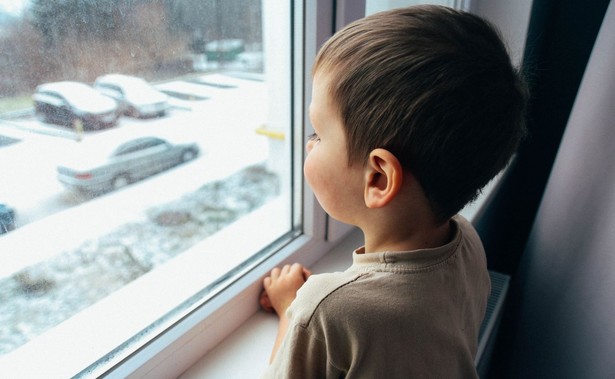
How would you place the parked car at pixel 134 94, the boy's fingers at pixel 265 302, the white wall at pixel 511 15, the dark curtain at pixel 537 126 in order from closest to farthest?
the parked car at pixel 134 94, the boy's fingers at pixel 265 302, the white wall at pixel 511 15, the dark curtain at pixel 537 126

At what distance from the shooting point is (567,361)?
0.92 metres

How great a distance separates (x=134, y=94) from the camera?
22.8 inches

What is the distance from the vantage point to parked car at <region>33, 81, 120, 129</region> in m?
0.48

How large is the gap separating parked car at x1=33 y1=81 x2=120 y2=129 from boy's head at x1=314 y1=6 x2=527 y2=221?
264 mm

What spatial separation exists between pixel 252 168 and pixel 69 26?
0.44 meters

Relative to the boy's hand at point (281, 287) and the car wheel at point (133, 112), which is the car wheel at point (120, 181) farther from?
the boy's hand at point (281, 287)

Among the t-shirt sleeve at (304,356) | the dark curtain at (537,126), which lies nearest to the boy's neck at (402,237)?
the t-shirt sleeve at (304,356)

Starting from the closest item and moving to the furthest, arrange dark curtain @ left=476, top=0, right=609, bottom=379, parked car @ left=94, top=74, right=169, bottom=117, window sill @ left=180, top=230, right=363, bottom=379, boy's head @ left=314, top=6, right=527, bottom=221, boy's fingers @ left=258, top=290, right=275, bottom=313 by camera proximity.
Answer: boy's head @ left=314, top=6, right=527, bottom=221, parked car @ left=94, top=74, right=169, bottom=117, window sill @ left=180, top=230, right=363, bottom=379, boy's fingers @ left=258, top=290, right=275, bottom=313, dark curtain @ left=476, top=0, right=609, bottom=379

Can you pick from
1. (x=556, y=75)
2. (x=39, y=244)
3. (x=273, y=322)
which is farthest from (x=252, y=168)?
(x=556, y=75)

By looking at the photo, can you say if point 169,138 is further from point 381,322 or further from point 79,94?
point 381,322

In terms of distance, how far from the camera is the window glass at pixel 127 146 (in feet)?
1.58

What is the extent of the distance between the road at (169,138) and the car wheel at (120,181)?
0.01 meters

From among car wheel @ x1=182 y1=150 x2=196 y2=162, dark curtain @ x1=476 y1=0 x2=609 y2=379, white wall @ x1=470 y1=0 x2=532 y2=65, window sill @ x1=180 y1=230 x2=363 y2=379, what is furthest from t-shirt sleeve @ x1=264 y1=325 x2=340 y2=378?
white wall @ x1=470 y1=0 x2=532 y2=65

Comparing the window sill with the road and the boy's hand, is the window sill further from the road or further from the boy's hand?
the road
